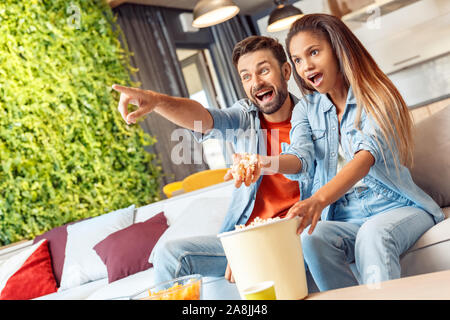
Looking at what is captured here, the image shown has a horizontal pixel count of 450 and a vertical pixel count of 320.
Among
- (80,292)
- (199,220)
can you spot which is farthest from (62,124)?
(199,220)

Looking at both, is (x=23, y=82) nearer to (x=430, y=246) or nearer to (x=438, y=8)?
(x=430, y=246)

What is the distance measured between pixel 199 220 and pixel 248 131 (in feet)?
2.58

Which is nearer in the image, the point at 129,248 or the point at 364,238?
the point at 364,238

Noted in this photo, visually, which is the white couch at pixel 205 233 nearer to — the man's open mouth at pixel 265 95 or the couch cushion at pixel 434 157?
the couch cushion at pixel 434 157

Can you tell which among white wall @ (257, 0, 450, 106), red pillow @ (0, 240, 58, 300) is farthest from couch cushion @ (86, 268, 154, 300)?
white wall @ (257, 0, 450, 106)

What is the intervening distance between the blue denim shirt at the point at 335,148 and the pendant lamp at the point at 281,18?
20.5 inches

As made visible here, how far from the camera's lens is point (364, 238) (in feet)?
3.28

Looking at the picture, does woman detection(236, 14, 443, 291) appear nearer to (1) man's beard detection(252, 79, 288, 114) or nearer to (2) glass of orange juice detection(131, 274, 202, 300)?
(1) man's beard detection(252, 79, 288, 114)

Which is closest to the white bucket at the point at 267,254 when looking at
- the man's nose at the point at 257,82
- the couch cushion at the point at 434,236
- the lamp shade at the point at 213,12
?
the couch cushion at the point at 434,236

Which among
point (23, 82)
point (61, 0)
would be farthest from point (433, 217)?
point (61, 0)

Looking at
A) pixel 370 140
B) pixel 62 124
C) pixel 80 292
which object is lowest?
pixel 80 292

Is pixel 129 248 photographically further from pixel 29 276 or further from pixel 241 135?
pixel 241 135

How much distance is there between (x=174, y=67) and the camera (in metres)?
4.57

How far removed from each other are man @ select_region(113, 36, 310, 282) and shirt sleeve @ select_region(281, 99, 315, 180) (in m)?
0.07
